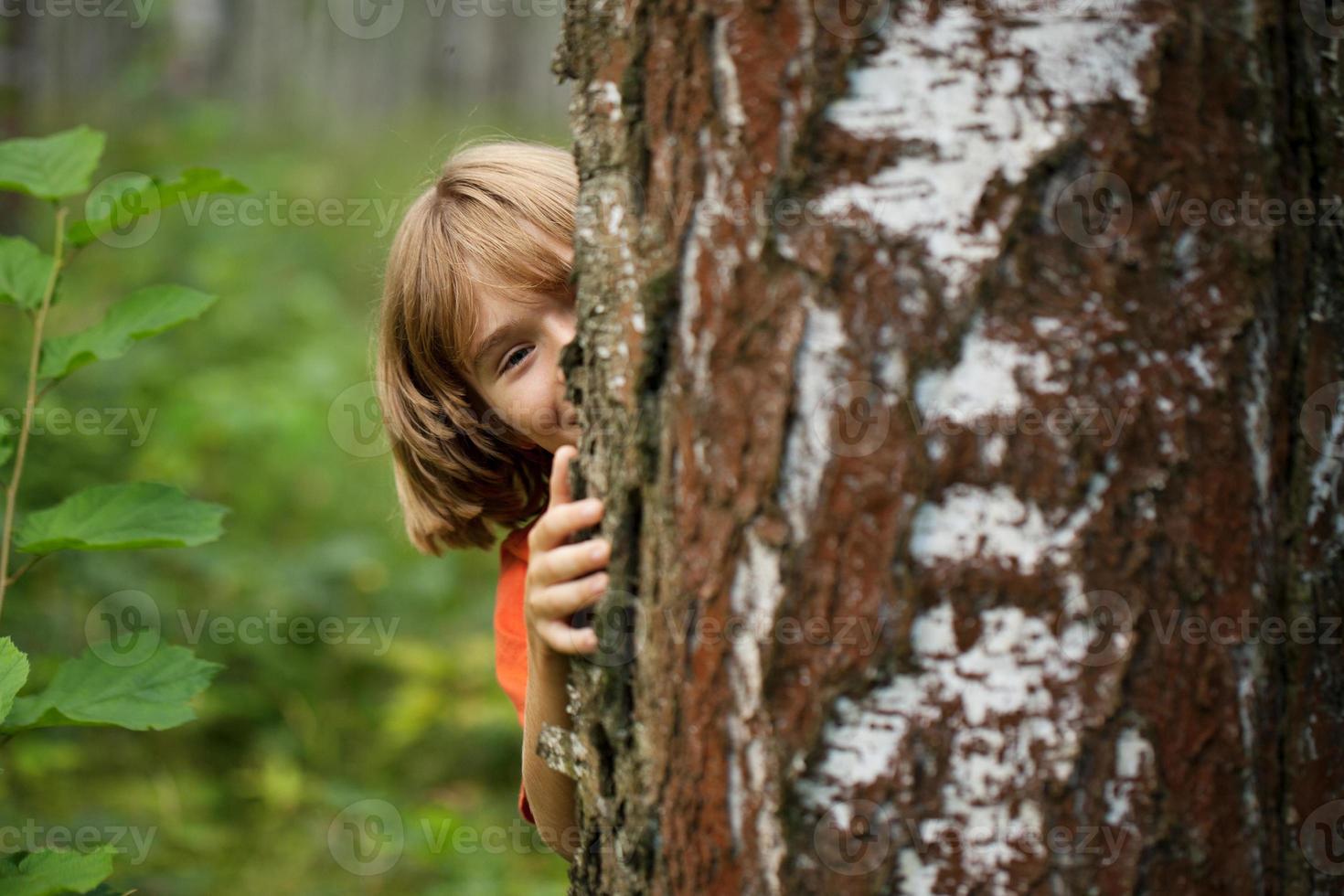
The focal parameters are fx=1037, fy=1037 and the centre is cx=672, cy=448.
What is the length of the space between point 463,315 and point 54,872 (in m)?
1.09

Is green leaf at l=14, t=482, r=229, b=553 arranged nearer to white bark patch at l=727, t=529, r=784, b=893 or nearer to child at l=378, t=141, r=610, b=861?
child at l=378, t=141, r=610, b=861

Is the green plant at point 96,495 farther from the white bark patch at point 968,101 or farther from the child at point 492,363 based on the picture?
the white bark patch at point 968,101

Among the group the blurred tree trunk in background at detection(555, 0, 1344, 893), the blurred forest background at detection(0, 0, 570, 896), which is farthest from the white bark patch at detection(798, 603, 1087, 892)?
the blurred forest background at detection(0, 0, 570, 896)

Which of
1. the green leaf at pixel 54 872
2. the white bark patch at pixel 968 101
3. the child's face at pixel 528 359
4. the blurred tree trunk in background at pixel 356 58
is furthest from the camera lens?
the blurred tree trunk in background at pixel 356 58

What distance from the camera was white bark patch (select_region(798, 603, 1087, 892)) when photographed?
90cm

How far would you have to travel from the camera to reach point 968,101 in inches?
35.4

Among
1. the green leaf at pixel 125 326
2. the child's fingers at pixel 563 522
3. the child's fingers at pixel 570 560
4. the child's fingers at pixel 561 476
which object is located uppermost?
the green leaf at pixel 125 326

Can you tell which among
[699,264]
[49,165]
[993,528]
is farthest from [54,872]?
[993,528]

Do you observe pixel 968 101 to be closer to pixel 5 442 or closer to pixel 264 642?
pixel 5 442

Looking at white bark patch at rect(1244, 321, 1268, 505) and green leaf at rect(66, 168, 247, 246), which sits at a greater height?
green leaf at rect(66, 168, 247, 246)

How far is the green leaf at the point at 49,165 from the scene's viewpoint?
5.13 ft

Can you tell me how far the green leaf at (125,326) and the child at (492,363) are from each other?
50 centimetres

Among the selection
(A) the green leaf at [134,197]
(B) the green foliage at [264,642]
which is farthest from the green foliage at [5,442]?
(B) the green foliage at [264,642]

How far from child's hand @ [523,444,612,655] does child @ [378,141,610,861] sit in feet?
1.12
